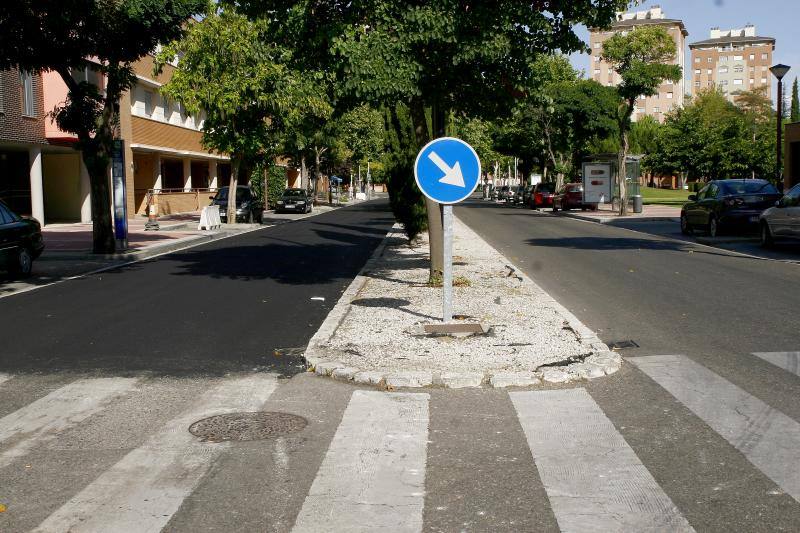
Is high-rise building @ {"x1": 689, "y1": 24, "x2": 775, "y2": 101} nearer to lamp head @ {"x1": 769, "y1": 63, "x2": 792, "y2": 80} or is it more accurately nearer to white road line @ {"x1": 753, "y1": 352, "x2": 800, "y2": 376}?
lamp head @ {"x1": 769, "y1": 63, "x2": 792, "y2": 80}

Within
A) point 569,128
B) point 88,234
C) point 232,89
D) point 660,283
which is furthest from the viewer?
point 569,128

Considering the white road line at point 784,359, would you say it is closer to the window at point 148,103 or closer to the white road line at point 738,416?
the white road line at point 738,416

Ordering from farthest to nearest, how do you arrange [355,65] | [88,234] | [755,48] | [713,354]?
1. [755,48]
2. [88,234]
3. [355,65]
4. [713,354]

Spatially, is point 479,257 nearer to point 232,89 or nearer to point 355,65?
point 355,65

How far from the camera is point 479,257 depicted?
1772 centimetres

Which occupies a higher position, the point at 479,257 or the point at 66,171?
the point at 66,171

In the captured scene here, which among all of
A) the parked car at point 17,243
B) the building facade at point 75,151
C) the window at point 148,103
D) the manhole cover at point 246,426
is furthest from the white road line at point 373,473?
the window at point 148,103

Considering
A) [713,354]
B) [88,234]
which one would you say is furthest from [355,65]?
[88,234]

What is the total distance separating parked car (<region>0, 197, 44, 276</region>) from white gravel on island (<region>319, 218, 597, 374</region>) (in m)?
6.46

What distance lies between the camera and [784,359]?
7543mm

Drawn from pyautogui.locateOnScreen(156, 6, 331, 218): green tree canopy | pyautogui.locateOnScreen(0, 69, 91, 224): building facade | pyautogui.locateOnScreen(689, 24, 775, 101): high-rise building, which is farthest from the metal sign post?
pyautogui.locateOnScreen(689, 24, 775, 101): high-rise building

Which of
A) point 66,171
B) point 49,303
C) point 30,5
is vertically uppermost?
point 30,5

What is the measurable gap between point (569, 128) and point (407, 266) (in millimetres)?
45787

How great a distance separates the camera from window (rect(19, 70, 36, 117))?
1233 inches
